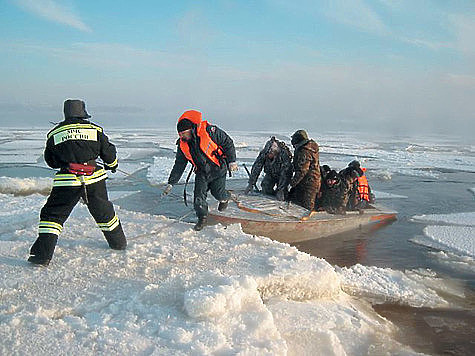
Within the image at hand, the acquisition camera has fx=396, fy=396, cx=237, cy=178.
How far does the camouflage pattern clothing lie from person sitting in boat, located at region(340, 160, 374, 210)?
0.63 meters

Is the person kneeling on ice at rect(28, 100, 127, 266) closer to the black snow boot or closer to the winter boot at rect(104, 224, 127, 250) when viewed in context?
the black snow boot

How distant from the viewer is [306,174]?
20.4 ft

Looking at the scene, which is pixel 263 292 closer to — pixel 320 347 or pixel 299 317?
pixel 299 317

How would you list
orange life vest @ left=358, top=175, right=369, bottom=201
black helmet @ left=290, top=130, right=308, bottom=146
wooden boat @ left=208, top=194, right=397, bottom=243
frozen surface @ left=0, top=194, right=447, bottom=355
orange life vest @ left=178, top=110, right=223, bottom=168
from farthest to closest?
orange life vest @ left=358, top=175, right=369, bottom=201, black helmet @ left=290, top=130, right=308, bottom=146, wooden boat @ left=208, top=194, right=397, bottom=243, orange life vest @ left=178, top=110, right=223, bottom=168, frozen surface @ left=0, top=194, right=447, bottom=355

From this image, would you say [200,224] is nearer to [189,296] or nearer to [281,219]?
[281,219]

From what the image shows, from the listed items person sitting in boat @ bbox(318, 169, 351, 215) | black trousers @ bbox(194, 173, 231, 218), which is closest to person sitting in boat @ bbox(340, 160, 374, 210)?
person sitting in boat @ bbox(318, 169, 351, 215)

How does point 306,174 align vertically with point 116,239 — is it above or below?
above

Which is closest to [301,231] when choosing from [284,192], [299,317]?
[284,192]

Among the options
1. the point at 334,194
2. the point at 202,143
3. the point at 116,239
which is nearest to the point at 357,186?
the point at 334,194

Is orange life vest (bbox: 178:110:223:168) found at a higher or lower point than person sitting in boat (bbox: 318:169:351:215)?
higher

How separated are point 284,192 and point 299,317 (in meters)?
3.68

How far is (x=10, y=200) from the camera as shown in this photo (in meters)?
7.17

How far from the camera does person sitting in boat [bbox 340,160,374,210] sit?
21.7 ft

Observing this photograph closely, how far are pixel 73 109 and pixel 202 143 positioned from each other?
4.84ft
